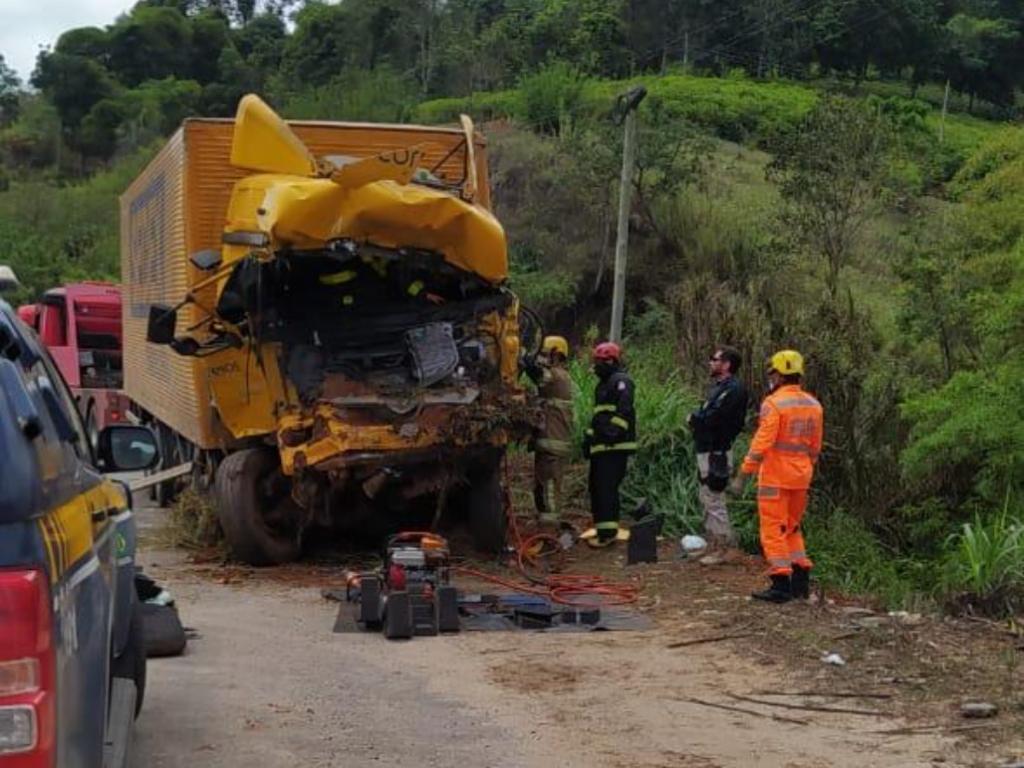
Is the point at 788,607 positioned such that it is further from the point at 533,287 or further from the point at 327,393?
the point at 533,287

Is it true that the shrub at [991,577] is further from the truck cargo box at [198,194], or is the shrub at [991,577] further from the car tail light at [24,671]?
the car tail light at [24,671]

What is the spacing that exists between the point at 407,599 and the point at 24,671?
17.2 ft

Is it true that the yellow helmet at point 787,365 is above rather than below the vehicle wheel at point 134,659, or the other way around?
above

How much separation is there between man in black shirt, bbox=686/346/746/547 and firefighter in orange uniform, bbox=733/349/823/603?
1344mm

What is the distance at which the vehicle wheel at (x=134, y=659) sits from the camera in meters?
4.97

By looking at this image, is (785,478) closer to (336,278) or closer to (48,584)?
(336,278)

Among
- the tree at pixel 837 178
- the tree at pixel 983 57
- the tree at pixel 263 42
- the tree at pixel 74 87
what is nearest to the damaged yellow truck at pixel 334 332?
the tree at pixel 837 178

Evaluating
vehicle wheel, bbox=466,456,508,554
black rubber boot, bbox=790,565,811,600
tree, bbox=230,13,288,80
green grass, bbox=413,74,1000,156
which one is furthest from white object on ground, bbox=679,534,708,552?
tree, bbox=230,13,288,80

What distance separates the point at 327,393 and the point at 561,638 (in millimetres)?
3012

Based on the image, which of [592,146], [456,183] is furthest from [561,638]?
[592,146]

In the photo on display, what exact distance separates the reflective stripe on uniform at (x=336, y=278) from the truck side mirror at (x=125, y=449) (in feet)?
16.1

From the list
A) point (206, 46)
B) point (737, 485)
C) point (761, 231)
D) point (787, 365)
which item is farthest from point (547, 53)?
point (787, 365)

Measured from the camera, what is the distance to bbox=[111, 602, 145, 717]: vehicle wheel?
497cm

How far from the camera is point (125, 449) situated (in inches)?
199
